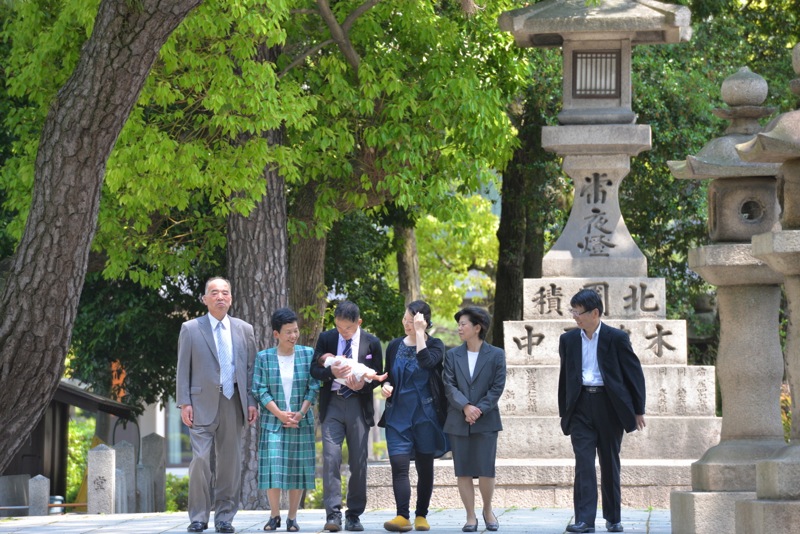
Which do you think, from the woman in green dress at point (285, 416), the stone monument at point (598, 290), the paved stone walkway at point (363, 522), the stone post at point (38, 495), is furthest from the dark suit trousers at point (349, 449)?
the stone post at point (38, 495)

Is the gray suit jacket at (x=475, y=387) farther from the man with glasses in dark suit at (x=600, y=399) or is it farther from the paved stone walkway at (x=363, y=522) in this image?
the paved stone walkway at (x=363, y=522)

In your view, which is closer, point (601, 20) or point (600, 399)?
point (600, 399)

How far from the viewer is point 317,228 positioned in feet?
56.3

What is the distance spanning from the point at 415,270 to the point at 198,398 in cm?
1450

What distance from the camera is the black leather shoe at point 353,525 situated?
1030 cm

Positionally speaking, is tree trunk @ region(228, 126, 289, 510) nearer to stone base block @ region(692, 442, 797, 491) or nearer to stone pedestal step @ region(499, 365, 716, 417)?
stone pedestal step @ region(499, 365, 716, 417)

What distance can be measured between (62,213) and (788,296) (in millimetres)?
4670

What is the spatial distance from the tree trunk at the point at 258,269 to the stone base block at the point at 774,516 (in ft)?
29.5

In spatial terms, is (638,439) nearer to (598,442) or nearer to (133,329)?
(598,442)

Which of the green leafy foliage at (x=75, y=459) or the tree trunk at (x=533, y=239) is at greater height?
the tree trunk at (x=533, y=239)

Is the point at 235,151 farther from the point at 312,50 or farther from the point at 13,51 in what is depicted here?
the point at 13,51

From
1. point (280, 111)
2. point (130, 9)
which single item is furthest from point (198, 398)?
point (280, 111)

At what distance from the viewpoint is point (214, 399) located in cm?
1034

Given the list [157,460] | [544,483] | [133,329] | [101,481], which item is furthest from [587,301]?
[133,329]
